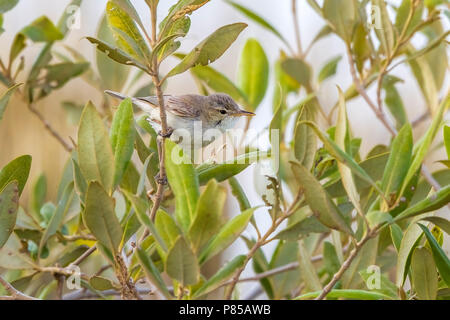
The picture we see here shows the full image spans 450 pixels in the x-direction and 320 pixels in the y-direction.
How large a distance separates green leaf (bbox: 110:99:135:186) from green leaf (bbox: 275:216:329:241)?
1.28ft

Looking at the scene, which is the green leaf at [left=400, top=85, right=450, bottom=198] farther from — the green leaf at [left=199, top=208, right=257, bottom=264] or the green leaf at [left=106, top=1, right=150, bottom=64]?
the green leaf at [left=106, top=1, right=150, bottom=64]

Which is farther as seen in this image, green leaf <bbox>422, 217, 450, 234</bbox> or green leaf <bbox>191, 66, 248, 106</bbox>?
green leaf <bbox>191, 66, 248, 106</bbox>

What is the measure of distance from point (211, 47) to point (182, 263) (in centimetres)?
37

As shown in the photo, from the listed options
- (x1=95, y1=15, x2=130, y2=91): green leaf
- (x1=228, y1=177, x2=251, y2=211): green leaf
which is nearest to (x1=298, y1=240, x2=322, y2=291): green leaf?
(x1=228, y1=177, x2=251, y2=211): green leaf

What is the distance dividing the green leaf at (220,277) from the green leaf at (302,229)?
23 cm

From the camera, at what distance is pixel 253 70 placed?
2.04m

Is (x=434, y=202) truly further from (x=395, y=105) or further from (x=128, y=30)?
(x=395, y=105)

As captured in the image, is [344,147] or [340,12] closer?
[344,147]

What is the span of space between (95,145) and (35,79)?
0.87 metres

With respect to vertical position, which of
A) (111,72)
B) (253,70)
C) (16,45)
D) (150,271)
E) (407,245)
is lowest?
(407,245)

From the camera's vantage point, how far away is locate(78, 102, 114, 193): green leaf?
1159mm

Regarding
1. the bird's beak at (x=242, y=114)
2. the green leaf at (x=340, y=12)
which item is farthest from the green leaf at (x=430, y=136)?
the bird's beak at (x=242, y=114)

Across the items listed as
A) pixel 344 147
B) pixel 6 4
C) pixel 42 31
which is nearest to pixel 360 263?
pixel 344 147

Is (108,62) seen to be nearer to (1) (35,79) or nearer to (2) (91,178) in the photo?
(1) (35,79)
